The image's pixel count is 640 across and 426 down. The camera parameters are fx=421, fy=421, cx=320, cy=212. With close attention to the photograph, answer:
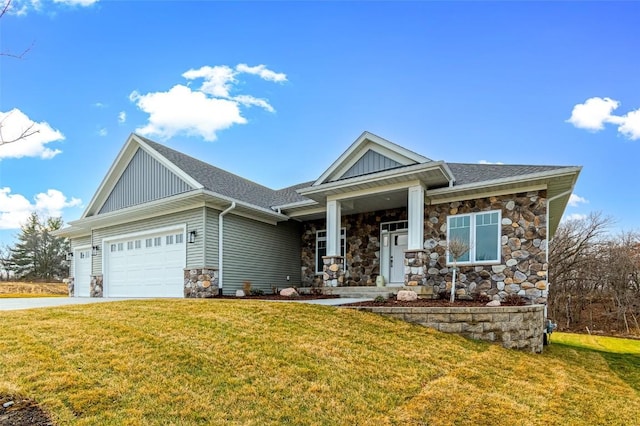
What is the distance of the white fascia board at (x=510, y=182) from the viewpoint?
9.25m

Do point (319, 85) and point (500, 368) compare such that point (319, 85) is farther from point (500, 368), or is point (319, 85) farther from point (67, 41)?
point (500, 368)

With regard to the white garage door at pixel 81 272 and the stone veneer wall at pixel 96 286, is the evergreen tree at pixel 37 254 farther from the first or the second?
the stone veneer wall at pixel 96 286

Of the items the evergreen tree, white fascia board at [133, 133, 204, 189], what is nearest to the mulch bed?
white fascia board at [133, 133, 204, 189]

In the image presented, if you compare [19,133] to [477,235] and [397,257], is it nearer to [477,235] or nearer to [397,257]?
[477,235]

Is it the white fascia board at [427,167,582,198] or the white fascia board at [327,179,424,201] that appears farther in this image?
the white fascia board at [327,179,424,201]

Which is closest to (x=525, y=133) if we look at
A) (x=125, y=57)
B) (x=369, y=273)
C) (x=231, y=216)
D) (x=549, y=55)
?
(x=549, y=55)

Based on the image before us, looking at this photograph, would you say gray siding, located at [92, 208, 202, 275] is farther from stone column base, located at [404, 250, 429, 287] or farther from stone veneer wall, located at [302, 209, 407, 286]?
stone column base, located at [404, 250, 429, 287]

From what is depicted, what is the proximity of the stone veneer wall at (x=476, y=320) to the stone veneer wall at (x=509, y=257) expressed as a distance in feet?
6.47

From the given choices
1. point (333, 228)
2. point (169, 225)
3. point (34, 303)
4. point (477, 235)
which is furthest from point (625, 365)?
point (34, 303)

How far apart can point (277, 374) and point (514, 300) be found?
6.91 metres

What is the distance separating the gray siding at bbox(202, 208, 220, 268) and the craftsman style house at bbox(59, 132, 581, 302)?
29 millimetres

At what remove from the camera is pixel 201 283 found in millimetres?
11242

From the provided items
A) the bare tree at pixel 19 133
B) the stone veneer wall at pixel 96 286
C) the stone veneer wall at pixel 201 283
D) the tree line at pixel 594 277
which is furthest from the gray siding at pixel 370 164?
the tree line at pixel 594 277

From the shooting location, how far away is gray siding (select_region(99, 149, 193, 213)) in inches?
496
